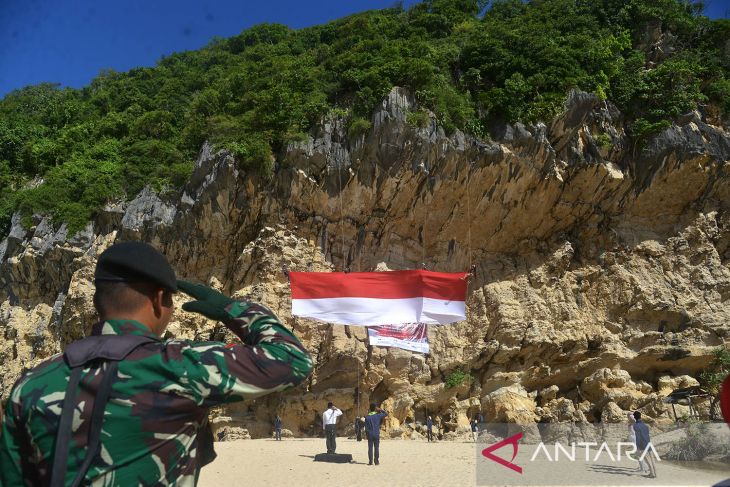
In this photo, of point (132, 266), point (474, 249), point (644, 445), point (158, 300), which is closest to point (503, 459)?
point (644, 445)

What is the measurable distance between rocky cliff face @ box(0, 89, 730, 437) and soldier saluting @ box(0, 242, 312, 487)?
16303mm

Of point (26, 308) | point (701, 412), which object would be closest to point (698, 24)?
point (701, 412)

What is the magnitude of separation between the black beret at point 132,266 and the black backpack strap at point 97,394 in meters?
0.18

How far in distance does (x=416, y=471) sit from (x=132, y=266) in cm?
1068

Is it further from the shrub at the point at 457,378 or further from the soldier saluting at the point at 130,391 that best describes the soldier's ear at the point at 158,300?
the shrub at the point at 457,378

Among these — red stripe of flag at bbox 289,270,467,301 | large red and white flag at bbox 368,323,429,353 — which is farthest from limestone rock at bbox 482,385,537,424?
red stripe of flag at bbox 289,270,467,301

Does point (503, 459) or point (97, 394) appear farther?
point (503, 459)

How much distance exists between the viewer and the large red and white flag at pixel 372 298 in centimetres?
1194

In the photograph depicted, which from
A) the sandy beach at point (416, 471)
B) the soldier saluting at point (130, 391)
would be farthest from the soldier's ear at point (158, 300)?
the sandy beach at point (416, 471)

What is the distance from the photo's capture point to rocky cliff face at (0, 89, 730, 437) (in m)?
18.3

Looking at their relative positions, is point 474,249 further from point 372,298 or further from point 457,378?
point 372,298

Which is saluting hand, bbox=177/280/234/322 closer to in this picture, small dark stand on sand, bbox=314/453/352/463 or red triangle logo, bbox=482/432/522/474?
red triangle logo, bbox=482/432/522/474

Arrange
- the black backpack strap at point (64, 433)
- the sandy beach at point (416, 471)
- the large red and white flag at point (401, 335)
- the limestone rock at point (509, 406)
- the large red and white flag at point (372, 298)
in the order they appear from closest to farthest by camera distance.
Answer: the black backpack strap at point (64, 433)
the sandy beach at point (416, 471)
the large red and white flag at point (372, 298)
the large red and white flag at point (401, 335)
the limestone rock at point (509, 406)

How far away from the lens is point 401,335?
40.7 feet
